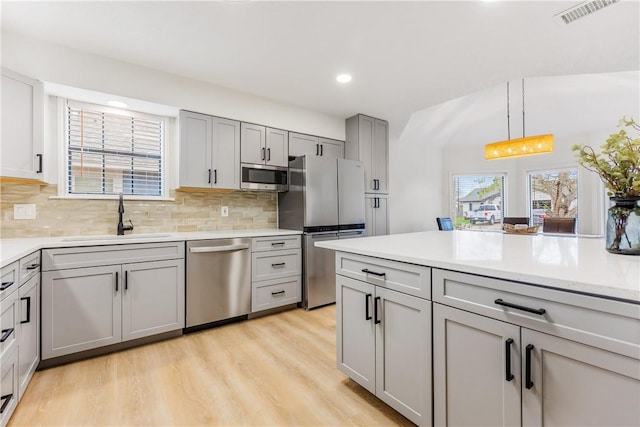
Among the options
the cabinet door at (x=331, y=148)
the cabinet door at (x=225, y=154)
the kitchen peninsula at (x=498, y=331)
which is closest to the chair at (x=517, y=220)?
the cabinet door at (x=331, y=148)

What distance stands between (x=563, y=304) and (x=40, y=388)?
2.85 metres

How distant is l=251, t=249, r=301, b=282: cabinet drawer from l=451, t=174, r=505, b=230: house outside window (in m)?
4.39

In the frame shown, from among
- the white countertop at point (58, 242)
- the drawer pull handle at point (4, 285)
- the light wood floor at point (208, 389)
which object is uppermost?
the white countertop at point (58, 242)

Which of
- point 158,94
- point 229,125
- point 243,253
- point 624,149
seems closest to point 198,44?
point 158,94

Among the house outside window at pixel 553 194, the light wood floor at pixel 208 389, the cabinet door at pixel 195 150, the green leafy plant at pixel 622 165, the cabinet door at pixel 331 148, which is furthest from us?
the house outside window at pixel 553 194

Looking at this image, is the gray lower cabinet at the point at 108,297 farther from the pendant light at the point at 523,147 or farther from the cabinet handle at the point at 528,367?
the pendant light at the point at 523,147

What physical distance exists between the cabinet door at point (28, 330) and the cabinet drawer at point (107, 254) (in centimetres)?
14

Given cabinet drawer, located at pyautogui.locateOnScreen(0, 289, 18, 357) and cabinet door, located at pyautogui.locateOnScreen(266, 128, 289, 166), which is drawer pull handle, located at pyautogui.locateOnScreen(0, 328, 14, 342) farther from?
cabinet door, located at pyautogui.locateOnScreen(266, 128, 289, 166)

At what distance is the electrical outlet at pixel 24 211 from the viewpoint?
241cm

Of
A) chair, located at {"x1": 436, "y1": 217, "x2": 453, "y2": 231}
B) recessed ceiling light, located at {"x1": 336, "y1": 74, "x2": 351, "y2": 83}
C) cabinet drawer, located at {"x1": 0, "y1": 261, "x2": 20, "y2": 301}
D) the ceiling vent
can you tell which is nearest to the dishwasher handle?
cabinet drawer, located at {"x1": 0, "y1": 261, "x2": 20, "y2": 301}

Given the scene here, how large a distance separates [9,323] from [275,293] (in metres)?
2.04

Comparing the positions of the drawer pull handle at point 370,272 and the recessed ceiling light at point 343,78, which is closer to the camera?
the drawer pull handle at point 370,272

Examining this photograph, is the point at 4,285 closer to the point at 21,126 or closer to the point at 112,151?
the point at 21,126

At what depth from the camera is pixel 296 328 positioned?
2.82 metres
